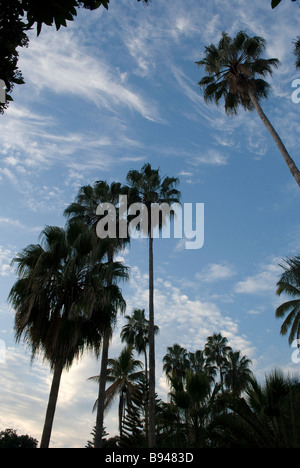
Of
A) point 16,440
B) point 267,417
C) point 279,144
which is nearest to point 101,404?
point 267,417

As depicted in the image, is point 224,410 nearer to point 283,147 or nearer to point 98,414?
point 98,414

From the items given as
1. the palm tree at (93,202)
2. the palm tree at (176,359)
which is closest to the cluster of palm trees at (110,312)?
the palm tree at (93,202)

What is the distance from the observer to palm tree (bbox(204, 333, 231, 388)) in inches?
1781

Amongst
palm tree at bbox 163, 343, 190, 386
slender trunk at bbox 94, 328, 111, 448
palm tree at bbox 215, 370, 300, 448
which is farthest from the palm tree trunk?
palm tree at bbox 163, 343, 190, 386

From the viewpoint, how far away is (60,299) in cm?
1142

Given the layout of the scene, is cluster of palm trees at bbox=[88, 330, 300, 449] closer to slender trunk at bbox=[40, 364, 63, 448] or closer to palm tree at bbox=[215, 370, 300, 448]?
palm tree at bbox=[215, 370, 300, 448]

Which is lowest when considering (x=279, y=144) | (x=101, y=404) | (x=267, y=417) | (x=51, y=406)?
(x=267, y=417)

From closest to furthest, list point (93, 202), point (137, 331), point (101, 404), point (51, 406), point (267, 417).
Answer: point (267, 417), point (51, 406), point (101, 404), point (93, 202), point (137, 331)

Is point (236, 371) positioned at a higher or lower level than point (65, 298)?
higher

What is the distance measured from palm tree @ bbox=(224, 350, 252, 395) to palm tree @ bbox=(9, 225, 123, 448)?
37.5 m

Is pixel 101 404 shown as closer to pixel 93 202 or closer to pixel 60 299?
pixel 60 299

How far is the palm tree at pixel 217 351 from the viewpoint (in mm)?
45250

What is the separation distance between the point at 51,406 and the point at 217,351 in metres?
39.0
